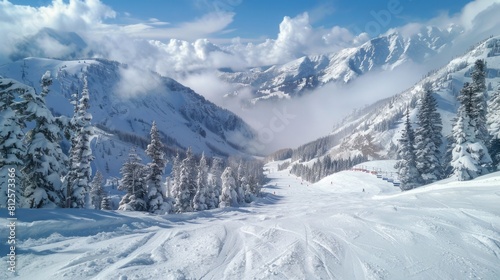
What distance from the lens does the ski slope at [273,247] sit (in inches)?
332

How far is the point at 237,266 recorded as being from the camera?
9055 millimetres

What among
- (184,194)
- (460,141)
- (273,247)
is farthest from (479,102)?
(184,194)

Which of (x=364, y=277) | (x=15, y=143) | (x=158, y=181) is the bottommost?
(x=364, y=277)

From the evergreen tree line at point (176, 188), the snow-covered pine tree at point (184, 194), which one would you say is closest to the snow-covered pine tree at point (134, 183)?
the evergreen tree line at point (176, 188)

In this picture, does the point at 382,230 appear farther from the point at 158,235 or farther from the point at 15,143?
the point at 15,143

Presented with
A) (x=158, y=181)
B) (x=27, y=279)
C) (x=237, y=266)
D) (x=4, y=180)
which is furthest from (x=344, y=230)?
(x=158, y=181)

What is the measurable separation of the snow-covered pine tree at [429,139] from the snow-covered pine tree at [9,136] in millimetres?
43583

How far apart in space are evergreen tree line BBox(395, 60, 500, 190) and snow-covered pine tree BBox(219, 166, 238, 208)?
29.4 metres

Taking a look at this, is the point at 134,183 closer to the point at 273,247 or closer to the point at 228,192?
the point at 228,192

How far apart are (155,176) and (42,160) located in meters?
12.8

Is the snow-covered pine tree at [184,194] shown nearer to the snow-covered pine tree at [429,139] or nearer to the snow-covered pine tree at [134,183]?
the snow-covered pine tree at [134,183]

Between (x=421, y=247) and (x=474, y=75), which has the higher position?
(x=474, y=75)

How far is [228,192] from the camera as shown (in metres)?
51.6

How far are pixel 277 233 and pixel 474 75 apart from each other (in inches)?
1427
